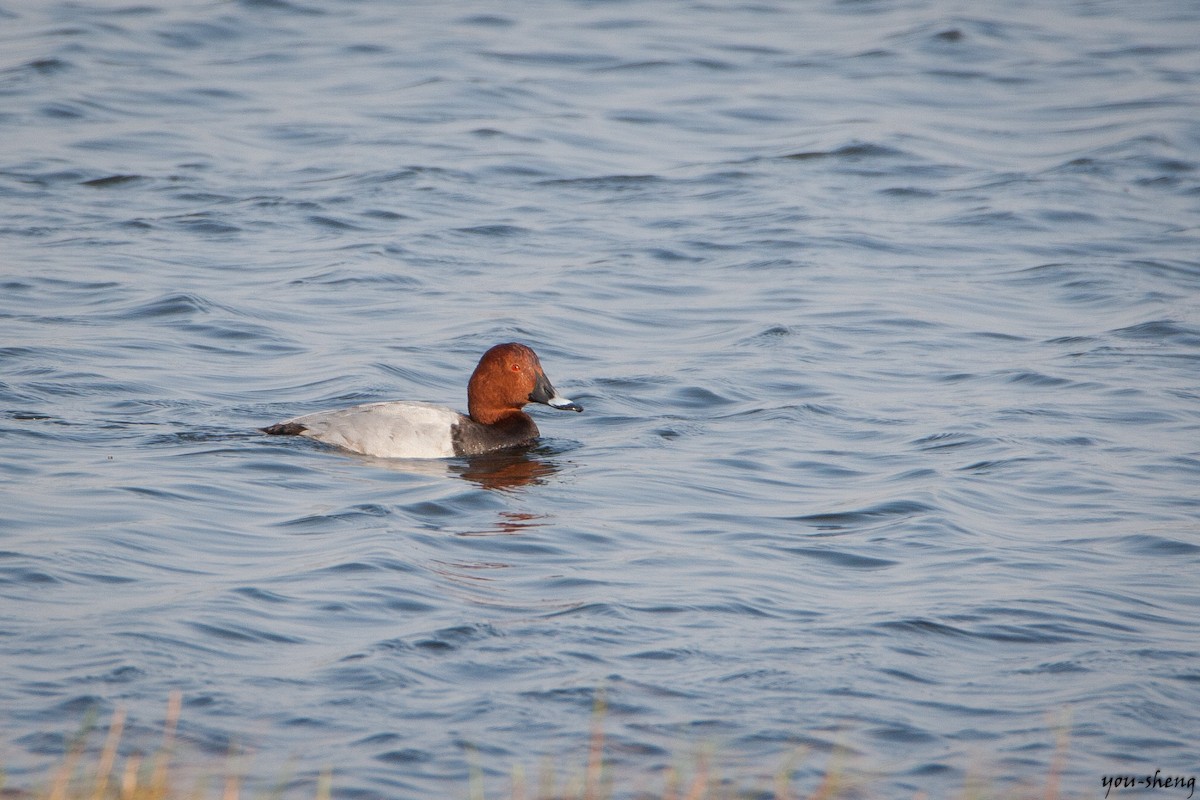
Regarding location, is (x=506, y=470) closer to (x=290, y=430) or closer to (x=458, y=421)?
(x=458, y=421)

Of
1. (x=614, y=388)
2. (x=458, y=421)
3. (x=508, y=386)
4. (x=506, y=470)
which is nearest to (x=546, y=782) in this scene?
(x=506, y=470)

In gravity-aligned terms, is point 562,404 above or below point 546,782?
below

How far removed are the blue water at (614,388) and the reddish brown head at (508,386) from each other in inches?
14.2

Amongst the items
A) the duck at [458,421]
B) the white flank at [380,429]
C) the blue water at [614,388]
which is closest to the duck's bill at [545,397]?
the duck at [458,421]

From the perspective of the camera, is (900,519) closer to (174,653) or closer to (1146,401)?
(1146,401)

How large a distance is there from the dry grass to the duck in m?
4.00

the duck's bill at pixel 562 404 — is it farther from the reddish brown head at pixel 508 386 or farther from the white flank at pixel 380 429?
the white flank at pixel 380 429

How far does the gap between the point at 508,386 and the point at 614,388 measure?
122 centimetres

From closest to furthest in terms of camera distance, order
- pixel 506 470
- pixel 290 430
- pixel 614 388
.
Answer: pixel 290 430 < pixel 506 470 < pixel 614 388

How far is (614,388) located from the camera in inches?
426

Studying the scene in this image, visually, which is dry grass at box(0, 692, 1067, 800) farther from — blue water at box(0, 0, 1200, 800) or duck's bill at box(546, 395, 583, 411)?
duck's bill at box(546, 395, 583, 411)

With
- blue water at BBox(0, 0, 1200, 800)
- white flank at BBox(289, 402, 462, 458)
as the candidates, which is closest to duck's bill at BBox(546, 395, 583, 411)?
blue water at BBox(0, 0, 1200, 800)

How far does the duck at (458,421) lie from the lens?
9.25 metres

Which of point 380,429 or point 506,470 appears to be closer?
point 380,429
